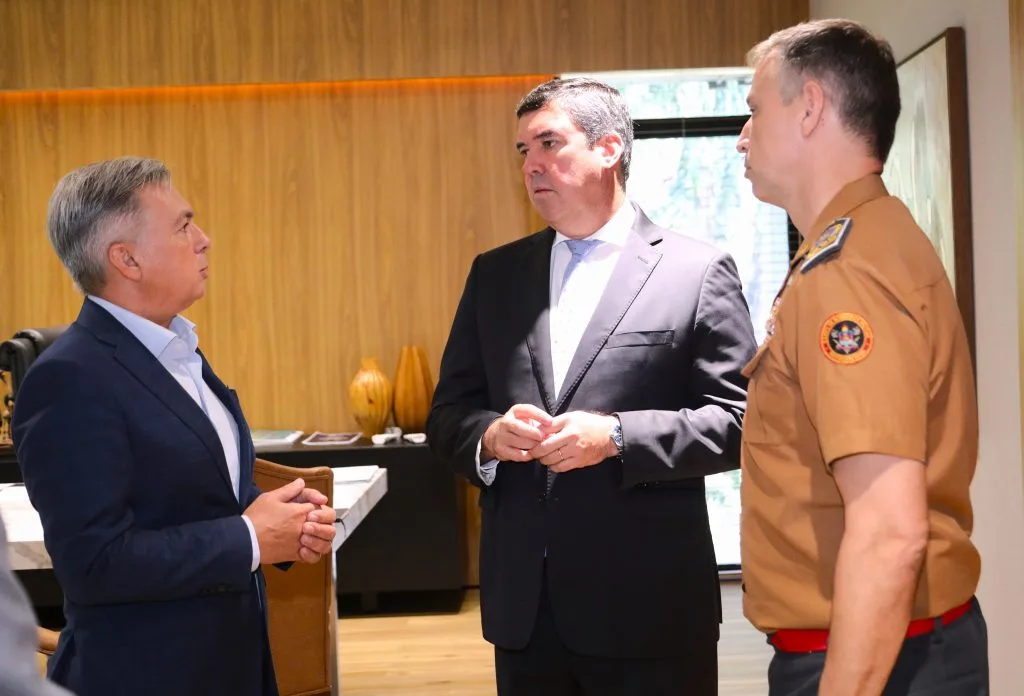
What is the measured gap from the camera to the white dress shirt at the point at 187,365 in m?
1.90

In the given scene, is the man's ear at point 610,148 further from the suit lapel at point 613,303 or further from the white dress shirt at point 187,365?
the white dress shirt at point 187,365

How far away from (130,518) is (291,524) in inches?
11.1

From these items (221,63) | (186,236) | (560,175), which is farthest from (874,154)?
(221,63)

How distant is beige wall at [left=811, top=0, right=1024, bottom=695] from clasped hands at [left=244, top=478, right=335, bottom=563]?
84.0 inches

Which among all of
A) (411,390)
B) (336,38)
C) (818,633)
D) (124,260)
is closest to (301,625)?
(124,260)

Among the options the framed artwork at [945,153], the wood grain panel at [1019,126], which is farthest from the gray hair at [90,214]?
the framed artwork at [945,153]

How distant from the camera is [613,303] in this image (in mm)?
2207

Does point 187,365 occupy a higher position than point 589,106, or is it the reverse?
point 589,106

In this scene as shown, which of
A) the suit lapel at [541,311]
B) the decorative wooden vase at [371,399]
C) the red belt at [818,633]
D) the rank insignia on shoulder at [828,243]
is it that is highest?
the rank insignia on shoulder at [828,243]

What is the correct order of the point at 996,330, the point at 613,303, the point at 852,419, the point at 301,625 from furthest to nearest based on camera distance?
the point at 996,330 → the point at 301,625 → the point at 613,303 → the point at 852,419

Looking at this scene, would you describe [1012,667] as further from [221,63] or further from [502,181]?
[221,63]

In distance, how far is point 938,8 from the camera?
370 cm

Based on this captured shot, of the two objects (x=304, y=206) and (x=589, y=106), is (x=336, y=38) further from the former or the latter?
(x=589, y=106)

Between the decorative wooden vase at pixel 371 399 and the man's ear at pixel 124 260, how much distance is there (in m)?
3.29
